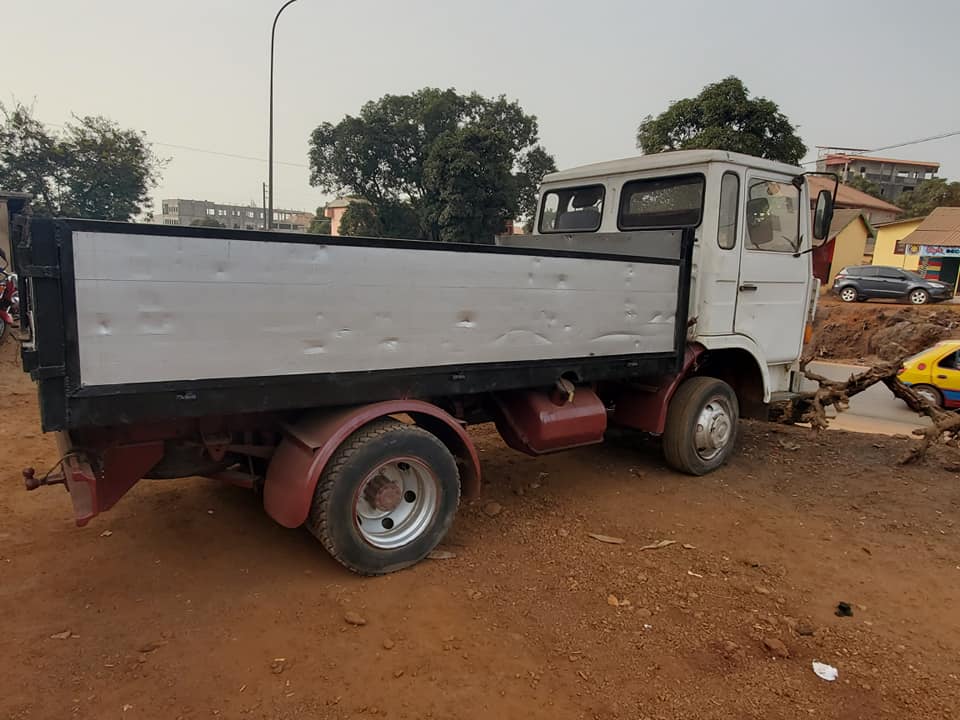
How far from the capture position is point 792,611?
3414mm

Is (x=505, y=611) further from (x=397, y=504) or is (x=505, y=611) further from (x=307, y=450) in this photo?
(x=307, y=450)

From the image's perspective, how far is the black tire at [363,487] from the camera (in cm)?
344

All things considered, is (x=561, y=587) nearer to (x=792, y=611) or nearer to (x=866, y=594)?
(x=792, y=611)

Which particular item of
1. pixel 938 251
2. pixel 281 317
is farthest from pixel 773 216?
pixel 938 251

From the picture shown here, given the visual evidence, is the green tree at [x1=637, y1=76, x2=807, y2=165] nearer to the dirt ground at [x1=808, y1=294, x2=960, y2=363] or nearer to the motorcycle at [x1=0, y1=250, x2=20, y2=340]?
the dirt ground at [x1=808, y1=294, x2=960, y2=363]

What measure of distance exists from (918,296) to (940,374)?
1632 cm

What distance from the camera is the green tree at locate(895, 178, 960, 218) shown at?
50709 millimetres

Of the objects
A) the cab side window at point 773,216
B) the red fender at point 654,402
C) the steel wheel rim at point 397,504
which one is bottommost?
the steel wheel rim at point 397,504

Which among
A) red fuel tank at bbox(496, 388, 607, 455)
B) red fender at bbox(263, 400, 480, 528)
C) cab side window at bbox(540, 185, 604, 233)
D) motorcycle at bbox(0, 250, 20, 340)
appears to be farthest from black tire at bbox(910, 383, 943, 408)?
motorcycle at bbox(0, 250, 20, 340)

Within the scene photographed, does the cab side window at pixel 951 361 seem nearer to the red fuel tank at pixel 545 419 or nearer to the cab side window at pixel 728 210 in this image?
the cab side window at pixel 728 210

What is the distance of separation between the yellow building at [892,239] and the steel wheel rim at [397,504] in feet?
131

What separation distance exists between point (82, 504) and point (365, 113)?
32.6 meters

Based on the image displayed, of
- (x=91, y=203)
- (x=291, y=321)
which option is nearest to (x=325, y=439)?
(x=291, y=321)

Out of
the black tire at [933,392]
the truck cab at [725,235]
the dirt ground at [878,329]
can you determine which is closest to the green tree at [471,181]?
the dirt ground at [878,329]
